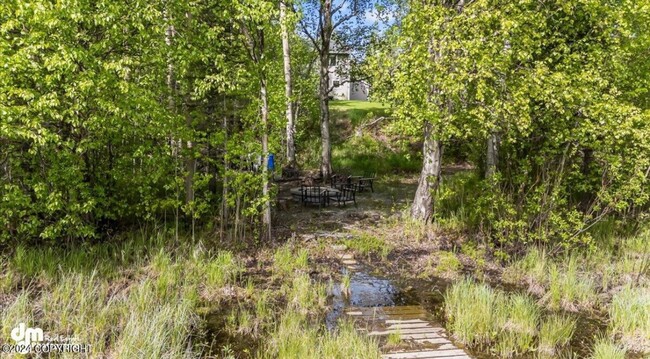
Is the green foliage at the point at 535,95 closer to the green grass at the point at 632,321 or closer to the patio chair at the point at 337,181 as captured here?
the green grass at the point at 632,321

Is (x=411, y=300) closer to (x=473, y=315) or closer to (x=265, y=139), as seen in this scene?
(x=473, y=315)

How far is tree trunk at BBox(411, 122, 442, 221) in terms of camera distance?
10383mm

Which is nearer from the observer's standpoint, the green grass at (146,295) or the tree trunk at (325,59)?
the green grass at (146,295)

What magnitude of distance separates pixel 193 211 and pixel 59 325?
3.51m

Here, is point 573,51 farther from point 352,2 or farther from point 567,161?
point 352,2

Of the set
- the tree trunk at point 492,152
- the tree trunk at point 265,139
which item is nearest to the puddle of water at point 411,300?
the tree trunk at point 265,139

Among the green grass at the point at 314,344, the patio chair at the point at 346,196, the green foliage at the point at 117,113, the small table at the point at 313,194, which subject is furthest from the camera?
the patio chair at the point at 346,196

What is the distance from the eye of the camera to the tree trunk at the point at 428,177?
10.4 meters

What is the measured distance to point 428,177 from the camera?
1048 centimetres

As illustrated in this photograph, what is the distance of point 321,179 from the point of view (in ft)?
61.0

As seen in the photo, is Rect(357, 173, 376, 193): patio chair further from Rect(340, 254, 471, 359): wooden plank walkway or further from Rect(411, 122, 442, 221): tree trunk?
Rect(340, 254, 471, 359): wooden plank walkway

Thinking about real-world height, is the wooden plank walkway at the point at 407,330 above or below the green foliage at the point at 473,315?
below

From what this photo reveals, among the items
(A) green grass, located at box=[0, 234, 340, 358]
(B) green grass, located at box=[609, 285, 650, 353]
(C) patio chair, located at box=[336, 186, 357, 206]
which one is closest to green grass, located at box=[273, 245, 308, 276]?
Result: (A) green grass, located at box=[0, 234, 340, 358]

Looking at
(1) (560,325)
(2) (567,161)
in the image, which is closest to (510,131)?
(2) (567,161)
